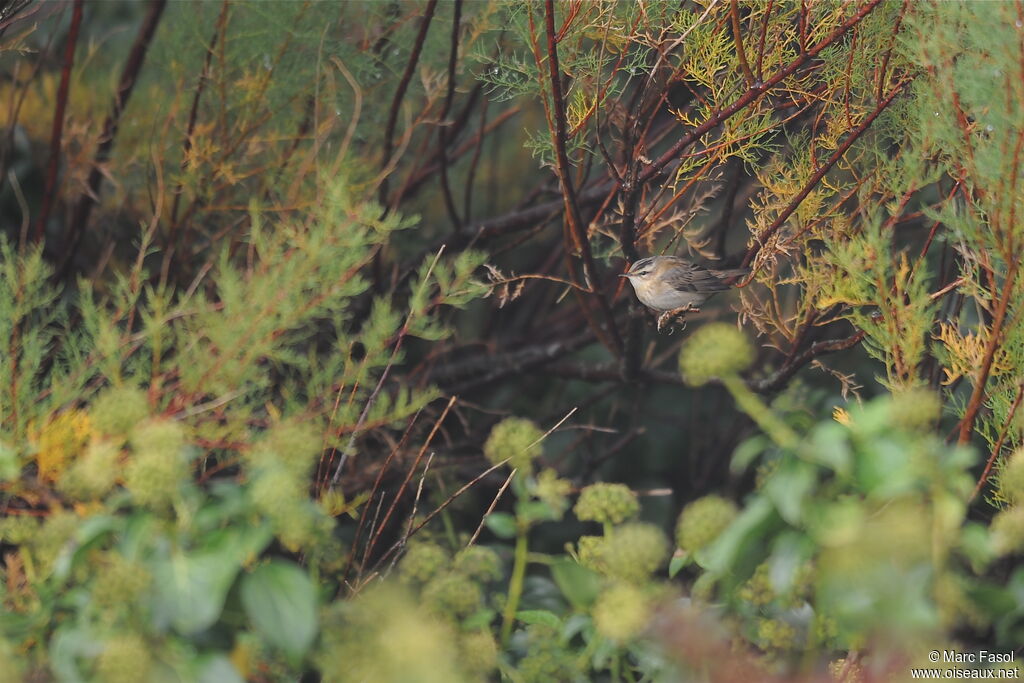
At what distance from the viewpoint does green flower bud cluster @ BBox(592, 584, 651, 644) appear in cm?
108

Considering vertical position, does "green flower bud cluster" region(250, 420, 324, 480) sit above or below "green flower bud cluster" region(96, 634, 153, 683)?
above

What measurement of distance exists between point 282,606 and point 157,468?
18cm

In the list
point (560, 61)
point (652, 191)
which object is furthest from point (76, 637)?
point (652, 191)

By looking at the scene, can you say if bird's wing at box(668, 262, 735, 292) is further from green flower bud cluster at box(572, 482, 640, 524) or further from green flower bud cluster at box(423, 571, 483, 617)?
green flower bud cluster at box(423, 571, 483, 617)

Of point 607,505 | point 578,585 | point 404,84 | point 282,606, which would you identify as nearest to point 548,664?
point 578,585

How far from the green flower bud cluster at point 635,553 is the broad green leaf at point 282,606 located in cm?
33

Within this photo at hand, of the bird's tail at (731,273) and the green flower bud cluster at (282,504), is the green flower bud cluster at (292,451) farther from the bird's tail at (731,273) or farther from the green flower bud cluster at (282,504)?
the bird's tail at (731,273)

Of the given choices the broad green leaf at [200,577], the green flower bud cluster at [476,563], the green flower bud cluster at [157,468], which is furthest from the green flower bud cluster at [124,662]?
the green flower bud cluster at [476,563]

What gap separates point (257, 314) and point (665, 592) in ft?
2.49

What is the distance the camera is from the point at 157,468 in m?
1.00

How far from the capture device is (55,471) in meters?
1.42

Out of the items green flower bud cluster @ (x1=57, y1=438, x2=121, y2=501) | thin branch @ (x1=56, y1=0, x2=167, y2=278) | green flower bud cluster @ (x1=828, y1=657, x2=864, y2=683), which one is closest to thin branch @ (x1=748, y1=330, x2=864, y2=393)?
green flower bud cluster @ (x1=828, y1=657, x2=864, y2=683)

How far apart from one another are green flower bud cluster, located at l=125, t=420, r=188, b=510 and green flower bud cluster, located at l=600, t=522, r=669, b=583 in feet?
1.54

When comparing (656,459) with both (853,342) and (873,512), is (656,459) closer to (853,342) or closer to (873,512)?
(853,342)
